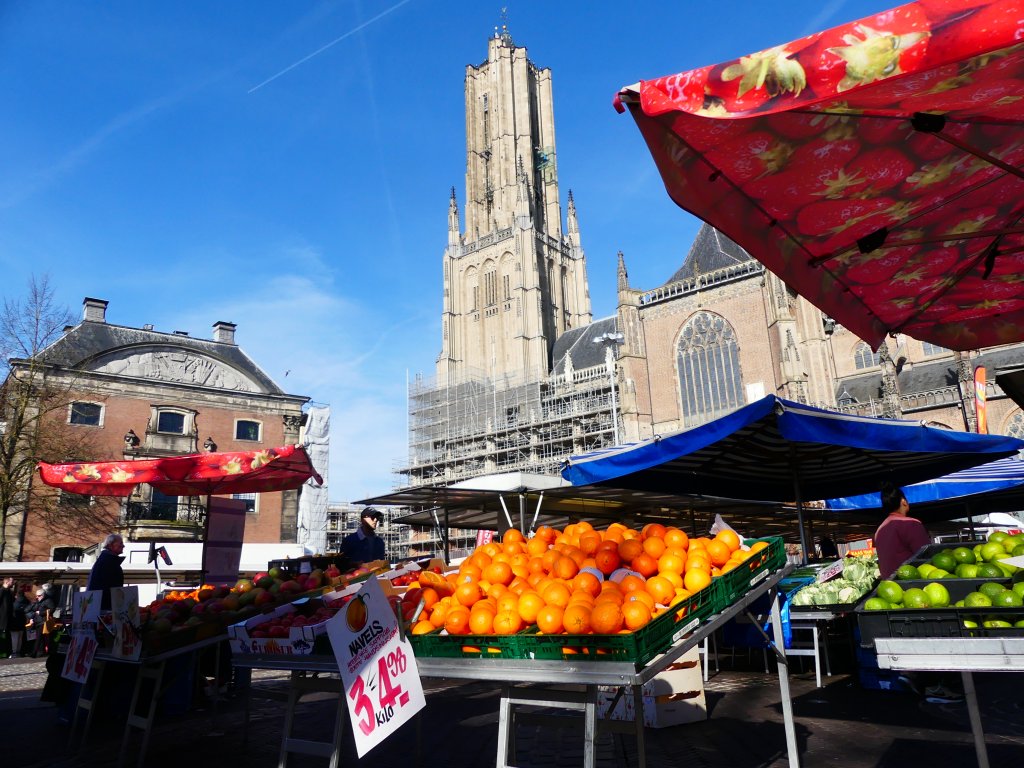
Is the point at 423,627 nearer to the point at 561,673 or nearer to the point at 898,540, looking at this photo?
the point at 561,673

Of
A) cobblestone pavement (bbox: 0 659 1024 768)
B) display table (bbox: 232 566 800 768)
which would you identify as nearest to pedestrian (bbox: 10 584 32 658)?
cobblestone pavement (bbox: 0 659 1024 768)

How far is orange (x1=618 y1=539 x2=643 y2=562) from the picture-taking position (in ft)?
10.8

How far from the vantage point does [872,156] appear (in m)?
2.94

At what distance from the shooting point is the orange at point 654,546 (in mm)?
3273

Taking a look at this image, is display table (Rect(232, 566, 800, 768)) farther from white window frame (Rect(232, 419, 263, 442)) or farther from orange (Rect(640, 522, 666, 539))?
white window frame (Rect(232, 419, 263, 442))

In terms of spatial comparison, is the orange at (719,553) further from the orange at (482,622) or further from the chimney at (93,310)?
the chimney at (93,310)

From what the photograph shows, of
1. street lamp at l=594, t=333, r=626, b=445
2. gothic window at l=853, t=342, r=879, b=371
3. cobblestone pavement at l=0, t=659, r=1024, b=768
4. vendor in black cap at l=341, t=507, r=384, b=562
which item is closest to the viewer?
cobblestone pavement at l=0, t=659, r=1024, b=768

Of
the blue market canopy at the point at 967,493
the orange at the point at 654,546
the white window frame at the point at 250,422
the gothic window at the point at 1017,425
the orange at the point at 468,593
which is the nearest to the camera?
the orange at the point at 468,593

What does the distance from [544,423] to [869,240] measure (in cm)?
4585

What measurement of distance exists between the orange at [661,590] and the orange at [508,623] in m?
0.56

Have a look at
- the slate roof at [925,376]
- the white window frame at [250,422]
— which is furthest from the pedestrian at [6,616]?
the slate roof at [925,376]

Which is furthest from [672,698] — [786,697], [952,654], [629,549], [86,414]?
[86,414]

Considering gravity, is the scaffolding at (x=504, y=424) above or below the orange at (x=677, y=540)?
above

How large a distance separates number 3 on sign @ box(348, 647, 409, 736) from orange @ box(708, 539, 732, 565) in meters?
1.46
